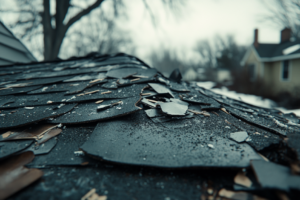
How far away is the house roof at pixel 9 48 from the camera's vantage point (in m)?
3.76

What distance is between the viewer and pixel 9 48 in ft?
13.5

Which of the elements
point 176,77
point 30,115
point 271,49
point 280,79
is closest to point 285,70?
point 280,79

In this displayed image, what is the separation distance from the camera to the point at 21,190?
82 cm

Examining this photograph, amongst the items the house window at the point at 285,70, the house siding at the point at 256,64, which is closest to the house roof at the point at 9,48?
the house siding at the point at 256,64

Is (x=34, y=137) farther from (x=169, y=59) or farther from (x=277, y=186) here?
(x=169, y=59)

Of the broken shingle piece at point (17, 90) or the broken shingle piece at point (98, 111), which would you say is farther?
the broken shingle piece at point (17, 90)

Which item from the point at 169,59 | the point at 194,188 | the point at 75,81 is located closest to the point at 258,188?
the point at 194,188

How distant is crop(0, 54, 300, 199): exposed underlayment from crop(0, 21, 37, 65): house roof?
294cm

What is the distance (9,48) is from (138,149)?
492 cm

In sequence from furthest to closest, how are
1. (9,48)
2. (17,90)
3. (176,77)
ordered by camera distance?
(9,48), (176,77), (17,90)

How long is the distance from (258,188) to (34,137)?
4.84ft

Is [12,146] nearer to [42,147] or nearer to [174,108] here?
[42,147]

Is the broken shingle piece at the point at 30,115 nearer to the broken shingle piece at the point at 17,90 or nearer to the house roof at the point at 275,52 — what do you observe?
the broken shingle piece at the point at 17,90

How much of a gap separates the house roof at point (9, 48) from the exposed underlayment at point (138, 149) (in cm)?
294
